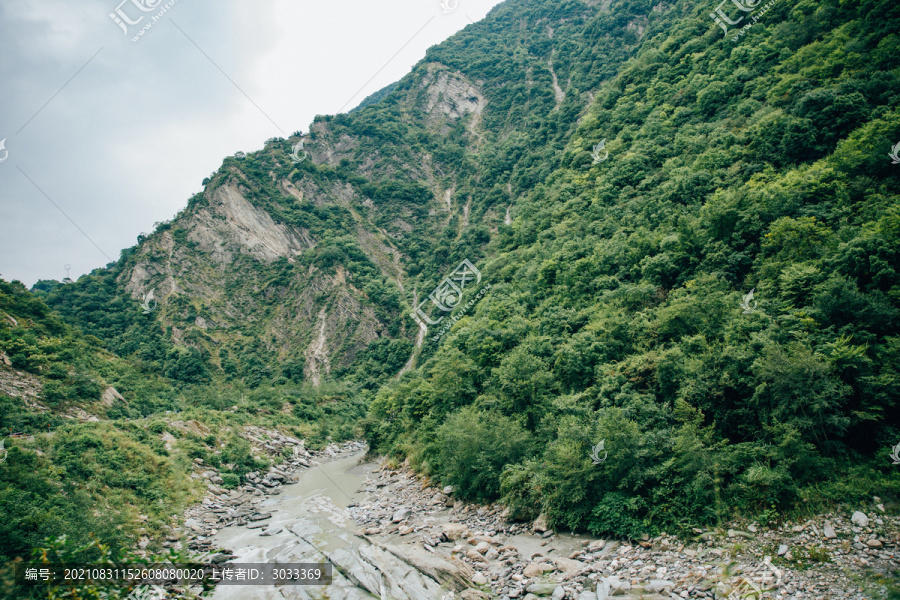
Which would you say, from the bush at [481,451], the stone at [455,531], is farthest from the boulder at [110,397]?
the stone at [455,531]

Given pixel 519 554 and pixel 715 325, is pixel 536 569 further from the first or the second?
pixel 715 325

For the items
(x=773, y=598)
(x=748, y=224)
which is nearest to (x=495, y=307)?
(x=748, y=224)

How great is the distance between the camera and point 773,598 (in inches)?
420

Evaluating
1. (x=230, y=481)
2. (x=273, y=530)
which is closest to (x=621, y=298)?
(x=273, y=530)

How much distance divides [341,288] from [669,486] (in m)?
71.0

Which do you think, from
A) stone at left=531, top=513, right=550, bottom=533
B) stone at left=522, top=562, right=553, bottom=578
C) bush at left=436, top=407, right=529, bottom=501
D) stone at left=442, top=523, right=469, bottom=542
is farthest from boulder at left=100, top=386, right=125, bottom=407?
stone at left=522, top=562, right=553, bottom=578

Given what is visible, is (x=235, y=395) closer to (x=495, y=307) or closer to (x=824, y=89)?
(x=495, y=307)

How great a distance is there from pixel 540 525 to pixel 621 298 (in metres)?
15.4

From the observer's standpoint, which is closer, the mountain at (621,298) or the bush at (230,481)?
the mountain at (621,298)

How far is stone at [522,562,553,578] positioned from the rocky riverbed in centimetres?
3

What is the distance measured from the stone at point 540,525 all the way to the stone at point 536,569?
10.3 ft

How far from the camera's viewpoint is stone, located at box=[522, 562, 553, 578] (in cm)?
1438

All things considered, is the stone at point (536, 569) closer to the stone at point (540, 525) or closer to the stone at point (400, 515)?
the stone at point (540, 525)

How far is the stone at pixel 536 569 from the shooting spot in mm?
14378
